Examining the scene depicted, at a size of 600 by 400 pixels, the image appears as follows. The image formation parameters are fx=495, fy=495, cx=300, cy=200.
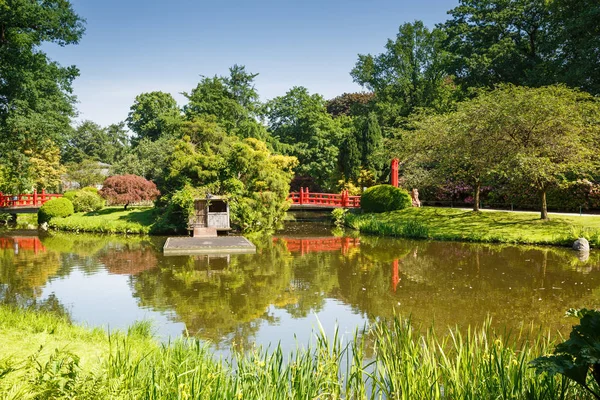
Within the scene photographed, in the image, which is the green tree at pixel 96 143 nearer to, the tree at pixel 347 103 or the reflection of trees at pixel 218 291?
the tree at pixel 347 103

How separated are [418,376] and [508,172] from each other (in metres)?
16.7

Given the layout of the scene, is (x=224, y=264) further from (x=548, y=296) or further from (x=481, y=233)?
(x=481, y=233)

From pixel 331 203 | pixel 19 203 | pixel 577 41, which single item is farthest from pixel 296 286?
pixel 19 203

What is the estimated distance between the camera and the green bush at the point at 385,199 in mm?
24156

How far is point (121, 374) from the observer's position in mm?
4098

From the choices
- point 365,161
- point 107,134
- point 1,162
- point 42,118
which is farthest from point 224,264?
point 107,134

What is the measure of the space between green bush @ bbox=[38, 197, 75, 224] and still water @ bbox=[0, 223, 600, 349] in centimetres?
651

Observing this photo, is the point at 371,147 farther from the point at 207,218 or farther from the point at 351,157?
the point at 207,218

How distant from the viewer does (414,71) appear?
35000 mm

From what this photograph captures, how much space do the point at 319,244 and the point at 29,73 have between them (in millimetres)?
12059

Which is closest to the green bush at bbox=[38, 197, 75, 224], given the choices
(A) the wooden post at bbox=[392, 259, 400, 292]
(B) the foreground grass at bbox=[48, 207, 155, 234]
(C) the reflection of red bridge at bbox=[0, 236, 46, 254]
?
(B) the foreground grass at bbox=[48, 207, 155, 234]

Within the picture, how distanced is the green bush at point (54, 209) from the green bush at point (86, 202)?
100 cm

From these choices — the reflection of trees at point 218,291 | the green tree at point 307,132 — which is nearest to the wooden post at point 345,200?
the green tree at point 307,132

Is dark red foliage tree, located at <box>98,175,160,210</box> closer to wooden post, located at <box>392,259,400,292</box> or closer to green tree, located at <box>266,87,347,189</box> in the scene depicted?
green tree, located at <box>266,87,347,189</box>
